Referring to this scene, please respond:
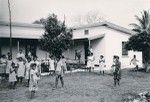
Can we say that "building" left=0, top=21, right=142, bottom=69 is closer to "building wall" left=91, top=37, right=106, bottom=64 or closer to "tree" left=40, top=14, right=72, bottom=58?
"building wall" left=91, top=37, right=106, bottom=64

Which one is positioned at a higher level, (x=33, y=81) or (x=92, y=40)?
(x=92, y=40)

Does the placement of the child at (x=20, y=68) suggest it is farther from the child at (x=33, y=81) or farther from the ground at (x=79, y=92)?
the child at (x=33, y=81)

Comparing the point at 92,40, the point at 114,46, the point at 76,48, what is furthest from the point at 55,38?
the point at 114,46

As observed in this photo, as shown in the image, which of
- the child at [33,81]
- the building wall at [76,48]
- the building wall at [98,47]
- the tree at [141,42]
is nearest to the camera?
the child at [33,81]

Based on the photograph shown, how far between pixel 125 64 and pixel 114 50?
1.98m

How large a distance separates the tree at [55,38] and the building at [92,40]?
197 centimetres

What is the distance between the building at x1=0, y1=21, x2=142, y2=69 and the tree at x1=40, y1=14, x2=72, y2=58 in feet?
6.45

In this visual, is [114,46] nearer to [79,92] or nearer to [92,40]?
[92,40]

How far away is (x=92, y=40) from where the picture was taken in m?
27.5

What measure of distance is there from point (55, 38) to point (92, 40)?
4545 mm

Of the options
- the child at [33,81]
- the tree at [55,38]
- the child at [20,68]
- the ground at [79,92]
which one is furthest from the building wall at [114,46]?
the child at [33,81]

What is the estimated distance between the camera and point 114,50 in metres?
27.2

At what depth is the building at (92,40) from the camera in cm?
2650

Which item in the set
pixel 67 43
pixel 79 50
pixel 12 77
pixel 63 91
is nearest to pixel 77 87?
pixel 63 91
